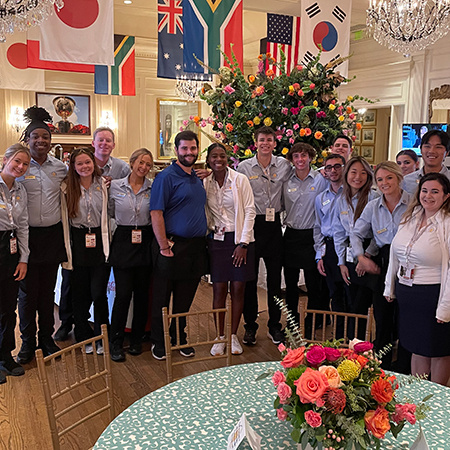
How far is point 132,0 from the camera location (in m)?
8.55

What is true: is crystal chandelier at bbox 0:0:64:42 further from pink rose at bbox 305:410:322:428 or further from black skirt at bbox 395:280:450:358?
pink rose at bbox 305:410:322:428

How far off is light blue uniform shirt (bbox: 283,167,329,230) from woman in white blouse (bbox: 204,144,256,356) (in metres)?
0.42

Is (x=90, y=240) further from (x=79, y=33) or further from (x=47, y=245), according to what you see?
(x=79, y=33)

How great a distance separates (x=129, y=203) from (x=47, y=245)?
2.19 feet

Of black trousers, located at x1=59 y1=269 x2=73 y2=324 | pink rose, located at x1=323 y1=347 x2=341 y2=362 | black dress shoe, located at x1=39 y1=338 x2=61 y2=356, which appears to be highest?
pink rose, located at x1=323 y1=347 x2=341 y2=362

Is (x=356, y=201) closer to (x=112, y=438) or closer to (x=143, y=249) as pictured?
(x=143, y=249)

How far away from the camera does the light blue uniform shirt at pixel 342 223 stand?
3.60 metres

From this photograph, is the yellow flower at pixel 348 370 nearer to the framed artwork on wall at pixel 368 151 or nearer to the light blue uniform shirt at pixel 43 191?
the light blue uniform shirt at pixel 43 191

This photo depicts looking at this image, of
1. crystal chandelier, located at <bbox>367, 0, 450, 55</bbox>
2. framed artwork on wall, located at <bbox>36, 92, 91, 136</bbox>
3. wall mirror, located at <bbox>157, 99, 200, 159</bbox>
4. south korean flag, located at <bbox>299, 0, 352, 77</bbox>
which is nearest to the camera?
crystal chandelier, located at <bbox>367, 0, 450, 55</bbox>

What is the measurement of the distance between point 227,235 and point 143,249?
661 mm

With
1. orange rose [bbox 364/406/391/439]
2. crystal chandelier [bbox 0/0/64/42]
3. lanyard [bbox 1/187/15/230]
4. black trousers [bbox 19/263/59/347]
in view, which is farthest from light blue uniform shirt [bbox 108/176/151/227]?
orange rose [bbox 364/406/391/439]

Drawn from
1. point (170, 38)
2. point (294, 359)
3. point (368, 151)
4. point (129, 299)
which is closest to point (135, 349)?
point (129, 299)

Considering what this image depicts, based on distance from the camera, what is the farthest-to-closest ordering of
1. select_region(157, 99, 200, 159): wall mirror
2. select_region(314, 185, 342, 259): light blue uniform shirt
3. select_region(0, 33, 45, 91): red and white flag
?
1. select_region(157, 99, 200, 159): wall mirror
2. select_region(0, 33, 45, 91): red and white flag
3. select_region(314, 185, 342, 259): light blue uniform shirt

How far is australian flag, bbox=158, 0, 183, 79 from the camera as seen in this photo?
586 centimetres
